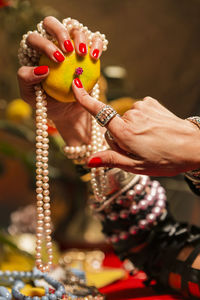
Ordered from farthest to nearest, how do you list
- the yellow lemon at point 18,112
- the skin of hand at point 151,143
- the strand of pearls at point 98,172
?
the yellow lemon at point 18,112, the strand of pearls at point 98,172, the skin of hand at point 151,143

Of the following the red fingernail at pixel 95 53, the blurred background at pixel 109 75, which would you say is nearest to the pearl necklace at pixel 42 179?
the red fingernail at pixel 95 53

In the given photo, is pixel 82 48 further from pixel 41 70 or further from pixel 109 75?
pixel 109 75

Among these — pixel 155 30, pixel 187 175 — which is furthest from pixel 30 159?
pixel 155 30

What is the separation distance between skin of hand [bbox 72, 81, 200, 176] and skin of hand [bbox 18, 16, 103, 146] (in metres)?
0.11

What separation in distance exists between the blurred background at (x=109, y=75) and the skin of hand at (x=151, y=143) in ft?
2.24

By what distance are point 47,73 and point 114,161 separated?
175 millimetres

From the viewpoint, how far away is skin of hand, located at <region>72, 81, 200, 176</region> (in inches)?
18.8

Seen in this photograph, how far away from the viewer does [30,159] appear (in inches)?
46.0

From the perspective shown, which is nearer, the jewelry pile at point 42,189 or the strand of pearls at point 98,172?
the jewelry pile at point 42,189

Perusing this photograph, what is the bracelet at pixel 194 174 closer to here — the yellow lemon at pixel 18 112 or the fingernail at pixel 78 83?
the fingernail at pixel 78 83

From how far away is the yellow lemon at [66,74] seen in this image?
54 centimetres

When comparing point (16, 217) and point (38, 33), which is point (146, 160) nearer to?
point (38, 33)

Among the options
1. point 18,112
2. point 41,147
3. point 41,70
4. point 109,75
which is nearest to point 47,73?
point 41,70

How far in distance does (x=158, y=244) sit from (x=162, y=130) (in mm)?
343
